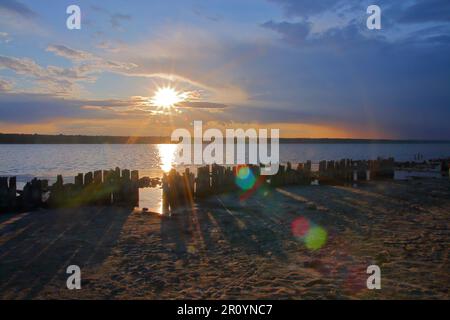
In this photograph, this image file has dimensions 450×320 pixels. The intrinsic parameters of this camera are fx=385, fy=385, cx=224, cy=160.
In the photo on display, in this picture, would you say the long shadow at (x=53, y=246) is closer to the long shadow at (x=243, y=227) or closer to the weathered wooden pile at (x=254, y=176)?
the long shadow at (x=243, y=227)

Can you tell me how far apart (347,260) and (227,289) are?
3.14 meters

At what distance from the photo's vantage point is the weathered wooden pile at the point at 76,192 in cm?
1509

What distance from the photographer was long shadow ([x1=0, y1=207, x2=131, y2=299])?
291 inches

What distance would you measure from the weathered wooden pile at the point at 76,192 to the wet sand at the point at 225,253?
129 centimetres

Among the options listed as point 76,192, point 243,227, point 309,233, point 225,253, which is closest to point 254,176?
point 76,192

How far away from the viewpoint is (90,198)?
54.1 feet

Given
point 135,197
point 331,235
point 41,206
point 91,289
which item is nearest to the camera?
point 91,289

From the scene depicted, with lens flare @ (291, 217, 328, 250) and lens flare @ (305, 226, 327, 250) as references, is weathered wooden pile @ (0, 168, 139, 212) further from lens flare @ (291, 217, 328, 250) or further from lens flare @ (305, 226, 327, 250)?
lens flare @ (305, 226, 327, 250)

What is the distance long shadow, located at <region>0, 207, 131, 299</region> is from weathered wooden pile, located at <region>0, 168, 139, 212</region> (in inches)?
51.9

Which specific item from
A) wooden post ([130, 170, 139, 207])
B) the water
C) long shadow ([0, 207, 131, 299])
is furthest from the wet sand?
the water

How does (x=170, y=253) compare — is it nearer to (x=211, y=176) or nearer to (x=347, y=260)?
(x=347, y=260)

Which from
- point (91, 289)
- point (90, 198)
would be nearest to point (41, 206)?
point (90, 198)

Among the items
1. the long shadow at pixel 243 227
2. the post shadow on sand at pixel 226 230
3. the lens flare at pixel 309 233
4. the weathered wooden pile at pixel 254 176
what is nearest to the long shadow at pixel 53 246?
the post shadow on sand at pixel 226 230

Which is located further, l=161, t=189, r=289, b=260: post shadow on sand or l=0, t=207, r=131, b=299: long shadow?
l=161, t=189, r=289, b=260: post shadow on sand
